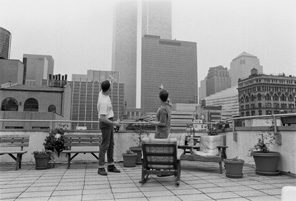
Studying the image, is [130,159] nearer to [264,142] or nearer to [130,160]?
[130,160]

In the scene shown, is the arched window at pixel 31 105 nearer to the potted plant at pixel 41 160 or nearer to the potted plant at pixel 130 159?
the potted plant at pixel 41 160

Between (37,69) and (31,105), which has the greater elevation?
(37,69)

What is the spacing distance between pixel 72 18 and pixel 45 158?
3.44 m

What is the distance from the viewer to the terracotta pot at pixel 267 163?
15.2ft

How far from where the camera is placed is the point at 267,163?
183 inches

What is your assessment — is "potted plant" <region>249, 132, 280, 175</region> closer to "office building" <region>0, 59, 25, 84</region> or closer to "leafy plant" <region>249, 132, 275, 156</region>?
"leafy plant" <region>249, 132, 275, 156</region>

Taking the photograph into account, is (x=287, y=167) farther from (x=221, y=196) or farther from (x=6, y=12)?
(x=6, y=12)

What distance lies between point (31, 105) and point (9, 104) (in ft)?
10.8

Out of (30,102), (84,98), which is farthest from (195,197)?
(84,98)

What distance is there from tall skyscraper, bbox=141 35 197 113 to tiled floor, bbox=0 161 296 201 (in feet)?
453

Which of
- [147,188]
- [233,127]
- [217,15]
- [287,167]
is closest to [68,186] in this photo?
[147,188]

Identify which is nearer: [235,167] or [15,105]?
[235,167]

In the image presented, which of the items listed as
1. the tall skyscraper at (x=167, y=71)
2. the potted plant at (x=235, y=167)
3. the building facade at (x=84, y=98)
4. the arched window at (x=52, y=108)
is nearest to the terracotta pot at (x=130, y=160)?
the potted plant at (x=235, y=167)

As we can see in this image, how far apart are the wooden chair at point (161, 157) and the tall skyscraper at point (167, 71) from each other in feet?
455
